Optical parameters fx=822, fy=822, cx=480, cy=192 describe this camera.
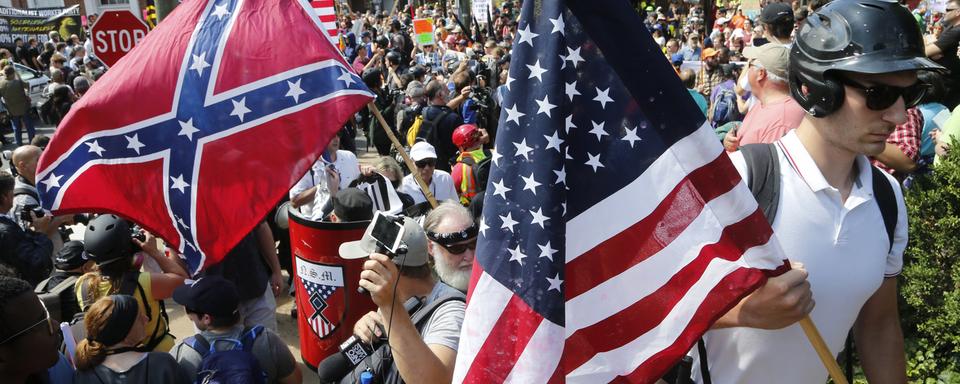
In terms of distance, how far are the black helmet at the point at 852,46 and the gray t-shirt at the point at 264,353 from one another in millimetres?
3000

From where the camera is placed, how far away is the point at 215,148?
390cm

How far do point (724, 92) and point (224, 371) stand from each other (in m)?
6.86

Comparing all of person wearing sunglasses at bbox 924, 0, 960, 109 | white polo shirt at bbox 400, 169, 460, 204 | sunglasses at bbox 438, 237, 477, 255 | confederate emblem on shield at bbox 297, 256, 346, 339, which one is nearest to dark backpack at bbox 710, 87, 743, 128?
person wearing sunglasses at bbox 924, 0, 960, 109

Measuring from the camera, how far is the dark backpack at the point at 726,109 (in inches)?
353

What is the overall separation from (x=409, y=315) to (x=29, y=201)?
4958 millimetres

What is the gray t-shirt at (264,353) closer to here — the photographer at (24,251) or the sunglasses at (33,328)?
the sunglasses at (33,328)

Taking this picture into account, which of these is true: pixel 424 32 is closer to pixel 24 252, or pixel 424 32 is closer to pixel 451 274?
pixel 24 252

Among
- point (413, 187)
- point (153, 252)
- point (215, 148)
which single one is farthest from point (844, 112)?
point (413, 187)

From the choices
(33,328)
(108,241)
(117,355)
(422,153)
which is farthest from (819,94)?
(422,153)

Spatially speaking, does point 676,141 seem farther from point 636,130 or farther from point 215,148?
point 215,148

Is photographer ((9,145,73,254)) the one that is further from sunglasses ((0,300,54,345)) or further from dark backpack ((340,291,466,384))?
dark backpack ((340,291,466,384))

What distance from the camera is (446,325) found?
2.99 m

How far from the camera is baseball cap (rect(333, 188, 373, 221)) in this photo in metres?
5.32

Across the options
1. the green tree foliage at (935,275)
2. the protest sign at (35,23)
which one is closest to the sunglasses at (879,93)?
the green tree foliage at (935,275)
